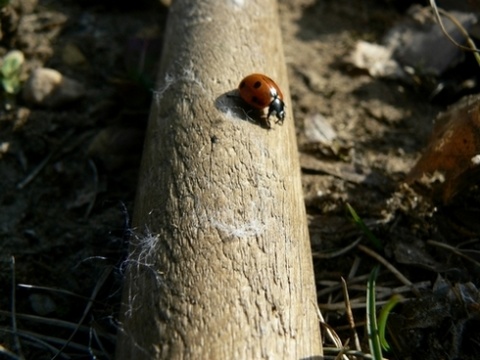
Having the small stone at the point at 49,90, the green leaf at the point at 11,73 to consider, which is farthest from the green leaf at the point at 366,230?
the green leaf at the point at 11,73

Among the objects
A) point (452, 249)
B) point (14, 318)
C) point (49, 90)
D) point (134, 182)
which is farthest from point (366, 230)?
point (49, 90)

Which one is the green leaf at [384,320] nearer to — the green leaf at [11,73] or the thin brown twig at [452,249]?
the thin brown twig at [452,249]

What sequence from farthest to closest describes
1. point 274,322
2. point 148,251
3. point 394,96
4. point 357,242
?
point 394,96 < point 357,242 < point 148,251 < point 274,322

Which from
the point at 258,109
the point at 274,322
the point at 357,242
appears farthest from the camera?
the point at 357,242

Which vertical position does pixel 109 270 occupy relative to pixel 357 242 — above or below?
below

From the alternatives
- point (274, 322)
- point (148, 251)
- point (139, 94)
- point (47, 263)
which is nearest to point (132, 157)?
point (139, 94)

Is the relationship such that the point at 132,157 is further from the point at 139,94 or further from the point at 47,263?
the point at 47,263

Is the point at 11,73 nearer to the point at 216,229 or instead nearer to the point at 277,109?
the point at 277,109
